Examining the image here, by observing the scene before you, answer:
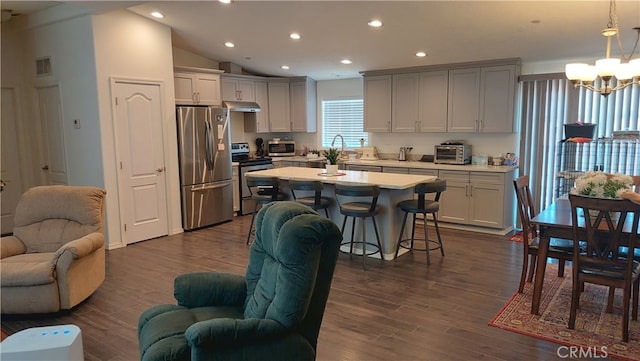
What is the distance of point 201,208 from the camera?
632cm

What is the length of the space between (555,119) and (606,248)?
10.8ft

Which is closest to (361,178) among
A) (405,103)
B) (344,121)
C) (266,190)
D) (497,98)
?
(266,190)

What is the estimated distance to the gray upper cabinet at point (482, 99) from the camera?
593 cm

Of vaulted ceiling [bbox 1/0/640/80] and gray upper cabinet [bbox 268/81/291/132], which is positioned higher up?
vaulted ceiling [bbox 1/0/640/80]

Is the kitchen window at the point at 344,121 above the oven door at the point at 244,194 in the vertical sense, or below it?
above

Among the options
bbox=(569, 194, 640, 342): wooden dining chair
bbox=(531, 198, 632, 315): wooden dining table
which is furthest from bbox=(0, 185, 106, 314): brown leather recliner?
bbox=(569, 194, 640, 342): wooden dining chair

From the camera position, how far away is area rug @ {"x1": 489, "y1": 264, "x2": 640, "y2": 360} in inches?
114

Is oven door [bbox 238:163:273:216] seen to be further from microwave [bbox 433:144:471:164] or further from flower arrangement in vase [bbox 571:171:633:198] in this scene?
flower arrangement in vase [bbox 571:171:633:198]

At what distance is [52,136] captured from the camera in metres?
5.93

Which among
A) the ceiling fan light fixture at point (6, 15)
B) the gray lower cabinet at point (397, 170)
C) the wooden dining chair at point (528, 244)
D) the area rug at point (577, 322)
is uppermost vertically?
the ceiling fan light fixture at point (6, 15)

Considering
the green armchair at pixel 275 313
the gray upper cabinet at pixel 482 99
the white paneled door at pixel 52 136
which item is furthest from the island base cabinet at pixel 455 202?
the white paneled door at pixel 52 136

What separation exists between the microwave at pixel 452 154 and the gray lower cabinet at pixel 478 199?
32 cm

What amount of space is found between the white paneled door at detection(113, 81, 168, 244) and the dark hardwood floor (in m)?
0.33

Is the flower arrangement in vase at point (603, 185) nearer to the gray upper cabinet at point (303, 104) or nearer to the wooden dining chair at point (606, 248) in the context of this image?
the wooden dining chair at point (606, 248)
